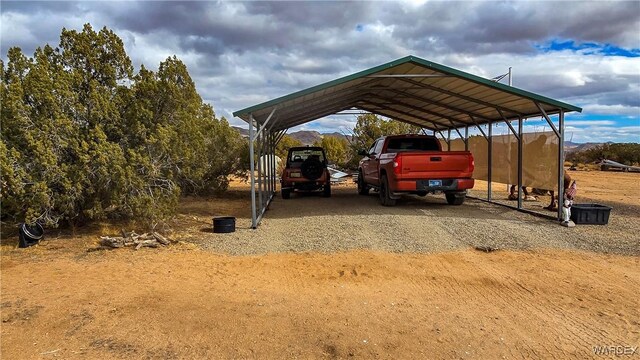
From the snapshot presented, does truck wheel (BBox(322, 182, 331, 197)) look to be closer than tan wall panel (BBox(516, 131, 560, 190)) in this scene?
No

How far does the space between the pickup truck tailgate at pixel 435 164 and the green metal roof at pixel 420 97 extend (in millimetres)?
1751

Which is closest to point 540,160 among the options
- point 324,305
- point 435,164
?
point 435,164

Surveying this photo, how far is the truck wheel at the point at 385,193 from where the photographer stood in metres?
12.3

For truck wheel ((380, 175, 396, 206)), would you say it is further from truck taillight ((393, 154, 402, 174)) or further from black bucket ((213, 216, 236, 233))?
black bucket ((213, 216, 236, 233))

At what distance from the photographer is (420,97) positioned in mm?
13859

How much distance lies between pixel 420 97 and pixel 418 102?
1.15 metres

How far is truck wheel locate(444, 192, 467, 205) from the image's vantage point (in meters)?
12.6

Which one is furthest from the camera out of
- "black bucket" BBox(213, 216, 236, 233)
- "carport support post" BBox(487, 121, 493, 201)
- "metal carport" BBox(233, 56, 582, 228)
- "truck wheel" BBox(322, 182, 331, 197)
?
"truck wheel" BBox(322, 182, 331, 197)

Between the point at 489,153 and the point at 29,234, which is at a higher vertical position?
the point at 489,153

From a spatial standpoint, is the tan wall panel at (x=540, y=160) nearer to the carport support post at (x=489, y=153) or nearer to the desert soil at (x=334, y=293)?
the desert soil at (x=334, y=293)

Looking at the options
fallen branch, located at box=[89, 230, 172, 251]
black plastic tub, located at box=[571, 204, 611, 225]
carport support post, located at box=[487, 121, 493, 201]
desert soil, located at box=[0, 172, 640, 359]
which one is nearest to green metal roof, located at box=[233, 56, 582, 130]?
carport support post, located at box=[487, 121, 493, 201]

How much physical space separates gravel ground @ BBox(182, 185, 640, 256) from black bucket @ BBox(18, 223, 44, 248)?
2.70 meters

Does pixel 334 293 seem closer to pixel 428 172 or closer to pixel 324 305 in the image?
pixel 324 305

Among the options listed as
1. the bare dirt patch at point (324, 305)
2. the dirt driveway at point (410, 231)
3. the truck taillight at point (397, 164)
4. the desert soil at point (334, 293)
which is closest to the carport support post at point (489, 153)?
the dirt driveway at point (410, 231)
